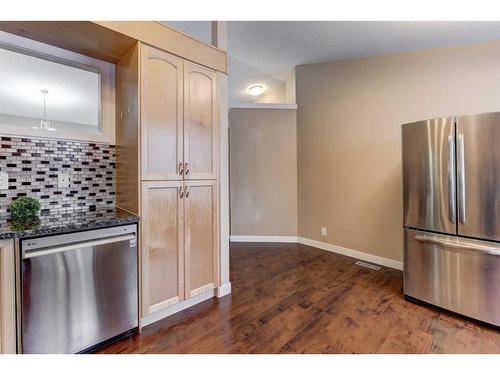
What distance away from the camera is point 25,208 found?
1.68 m

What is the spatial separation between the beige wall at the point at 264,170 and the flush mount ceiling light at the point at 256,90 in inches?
43.9

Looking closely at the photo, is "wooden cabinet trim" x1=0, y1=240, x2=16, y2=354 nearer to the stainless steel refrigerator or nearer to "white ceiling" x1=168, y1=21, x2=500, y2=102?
"white ceiling" x1=168, y1=21, x2=500, y2=102

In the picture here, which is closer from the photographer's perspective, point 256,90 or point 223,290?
point 223,290

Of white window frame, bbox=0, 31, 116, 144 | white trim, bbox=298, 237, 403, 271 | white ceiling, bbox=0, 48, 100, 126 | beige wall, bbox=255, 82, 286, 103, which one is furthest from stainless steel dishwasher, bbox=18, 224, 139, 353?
beige wall, bbox=255, 82, 286, 103

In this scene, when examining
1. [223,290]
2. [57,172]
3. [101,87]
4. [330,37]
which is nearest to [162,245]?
[223,290]

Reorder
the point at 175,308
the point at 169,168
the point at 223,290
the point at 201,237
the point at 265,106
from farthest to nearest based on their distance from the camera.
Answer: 1. the point at 265,106
2. the point at 223,290
3. the point at 201,237
4. the point at 175,308
5. the point at 169,168

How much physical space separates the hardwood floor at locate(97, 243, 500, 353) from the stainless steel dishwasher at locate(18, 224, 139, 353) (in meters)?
0.23

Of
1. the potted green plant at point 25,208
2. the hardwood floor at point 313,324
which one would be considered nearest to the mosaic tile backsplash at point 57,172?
the potted green plant at point 25,208

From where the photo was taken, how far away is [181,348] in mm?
→ 1744

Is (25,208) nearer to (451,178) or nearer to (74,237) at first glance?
(74,237)

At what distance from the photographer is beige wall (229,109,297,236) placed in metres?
4.38

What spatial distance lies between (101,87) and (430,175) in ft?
9.81

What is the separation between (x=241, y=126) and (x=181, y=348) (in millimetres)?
3497
